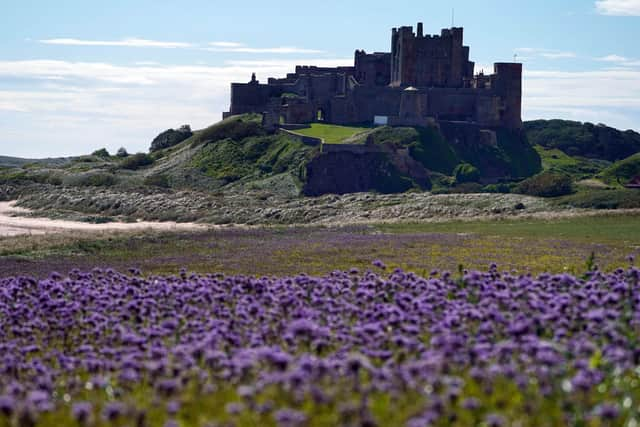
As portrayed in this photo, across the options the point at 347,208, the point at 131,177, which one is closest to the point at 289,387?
the point at 347,208

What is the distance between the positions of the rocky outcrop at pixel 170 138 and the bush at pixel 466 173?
38.0 m

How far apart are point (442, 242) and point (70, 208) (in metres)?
41.3

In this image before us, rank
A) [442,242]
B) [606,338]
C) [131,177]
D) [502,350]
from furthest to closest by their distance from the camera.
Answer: [131,177], [442,242], [606,338], [502,350]

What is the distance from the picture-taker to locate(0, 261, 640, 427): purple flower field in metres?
12.0

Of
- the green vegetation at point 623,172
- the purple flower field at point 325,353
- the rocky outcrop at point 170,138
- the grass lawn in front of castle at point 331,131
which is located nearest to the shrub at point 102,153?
the rocky outcrop at point 170,138

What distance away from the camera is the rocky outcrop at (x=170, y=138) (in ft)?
383

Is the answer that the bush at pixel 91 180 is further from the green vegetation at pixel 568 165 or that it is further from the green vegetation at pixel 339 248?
the green vegetation at pixel 568 165

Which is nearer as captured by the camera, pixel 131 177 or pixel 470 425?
pixel 470 425

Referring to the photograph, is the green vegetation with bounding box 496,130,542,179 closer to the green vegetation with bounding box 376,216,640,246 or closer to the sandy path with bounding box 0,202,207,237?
the green vegetation with bounding box 376,216,640,246

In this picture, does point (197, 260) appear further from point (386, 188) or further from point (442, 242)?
point (386, 188)

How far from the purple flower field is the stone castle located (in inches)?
3096

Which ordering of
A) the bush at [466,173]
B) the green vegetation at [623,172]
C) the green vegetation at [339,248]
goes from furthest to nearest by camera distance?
the bush at [466,173], the green vegetation at [623,172], the green vegetation at [339,248]

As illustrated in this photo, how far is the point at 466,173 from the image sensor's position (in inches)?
3479

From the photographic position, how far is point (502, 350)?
13.4m
